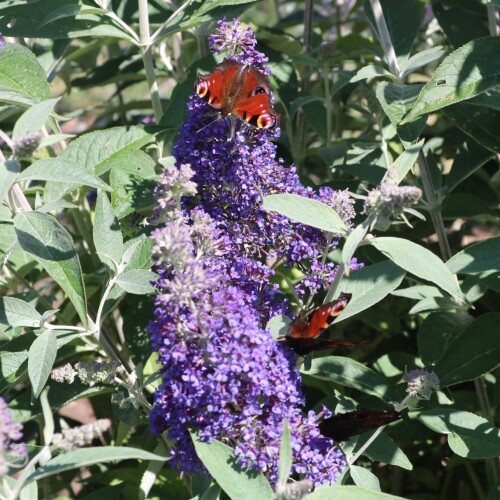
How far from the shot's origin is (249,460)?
180 cm

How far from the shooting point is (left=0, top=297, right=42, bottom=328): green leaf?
7.27 feet

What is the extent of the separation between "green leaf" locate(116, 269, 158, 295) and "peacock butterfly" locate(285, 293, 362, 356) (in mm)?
414

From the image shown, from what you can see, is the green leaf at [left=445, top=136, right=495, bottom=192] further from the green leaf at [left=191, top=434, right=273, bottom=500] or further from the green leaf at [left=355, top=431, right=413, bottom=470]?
the green leaf at [left=191, top=434, right=273, bottom=500]

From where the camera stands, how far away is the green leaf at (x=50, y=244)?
2156mm

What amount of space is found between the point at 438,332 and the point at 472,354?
29 cm

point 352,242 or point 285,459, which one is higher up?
point 352,242

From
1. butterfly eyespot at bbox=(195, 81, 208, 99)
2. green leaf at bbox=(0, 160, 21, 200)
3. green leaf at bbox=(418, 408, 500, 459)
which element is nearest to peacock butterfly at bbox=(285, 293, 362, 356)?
green leaf at bbox=(418, 408, 500, 459)

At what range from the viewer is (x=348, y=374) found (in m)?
2.38

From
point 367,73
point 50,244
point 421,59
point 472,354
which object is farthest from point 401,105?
point 50,244

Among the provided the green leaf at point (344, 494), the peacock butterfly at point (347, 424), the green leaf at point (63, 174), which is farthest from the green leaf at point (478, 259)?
the green leaf at point (63, 174)

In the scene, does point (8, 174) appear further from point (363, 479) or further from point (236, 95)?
point (363, 479)

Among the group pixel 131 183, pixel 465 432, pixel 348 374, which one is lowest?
pixel 465 432

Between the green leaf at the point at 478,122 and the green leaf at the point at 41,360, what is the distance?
5.60 feet

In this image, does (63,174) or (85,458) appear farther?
(63,174)
